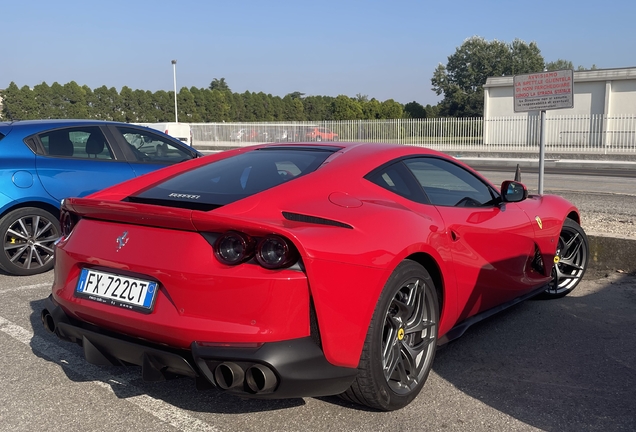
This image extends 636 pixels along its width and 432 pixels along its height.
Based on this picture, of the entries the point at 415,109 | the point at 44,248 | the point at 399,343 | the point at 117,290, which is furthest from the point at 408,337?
the point at 415,109

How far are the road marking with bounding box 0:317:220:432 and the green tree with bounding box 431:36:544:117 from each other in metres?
73.8

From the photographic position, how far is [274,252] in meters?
2.70

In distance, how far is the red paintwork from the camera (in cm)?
267

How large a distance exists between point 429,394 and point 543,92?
596 cm

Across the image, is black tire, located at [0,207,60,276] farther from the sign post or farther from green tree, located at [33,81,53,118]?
A: green tree, located at [33,81,53,118]

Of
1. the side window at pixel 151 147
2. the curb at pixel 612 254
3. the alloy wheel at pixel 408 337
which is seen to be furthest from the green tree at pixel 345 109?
the alloy wheel at pixel 408 337

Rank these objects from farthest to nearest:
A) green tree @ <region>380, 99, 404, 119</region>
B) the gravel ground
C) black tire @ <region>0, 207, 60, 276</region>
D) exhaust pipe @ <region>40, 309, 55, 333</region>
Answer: green tree @ <region>380, 99, 404, 119</region>, the gravel ground, black tire @ <region>0, 207, 60, 276</region>, exhaust pipe @ <region>40, 309, 55, 333</region>

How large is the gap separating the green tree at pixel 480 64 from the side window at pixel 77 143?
7132 centimetres

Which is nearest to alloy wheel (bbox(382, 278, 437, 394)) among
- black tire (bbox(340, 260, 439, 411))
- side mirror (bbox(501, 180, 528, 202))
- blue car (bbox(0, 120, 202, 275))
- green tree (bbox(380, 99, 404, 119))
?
black tire (bbox(340, 260, 439, 411))

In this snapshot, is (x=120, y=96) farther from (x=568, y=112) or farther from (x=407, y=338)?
(x=407, y=338)

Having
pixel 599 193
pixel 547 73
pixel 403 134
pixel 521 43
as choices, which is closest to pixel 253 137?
pixel 403 134

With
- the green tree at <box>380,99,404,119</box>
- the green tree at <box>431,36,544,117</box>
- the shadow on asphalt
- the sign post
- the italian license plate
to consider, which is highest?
the green tree at <box>431,36,544,117</box>

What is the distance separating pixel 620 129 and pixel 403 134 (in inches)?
402

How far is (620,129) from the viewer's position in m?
28.7
